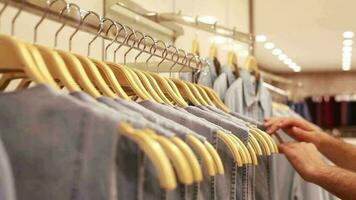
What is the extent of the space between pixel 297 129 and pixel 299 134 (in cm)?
1

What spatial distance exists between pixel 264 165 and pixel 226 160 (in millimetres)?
→ 184

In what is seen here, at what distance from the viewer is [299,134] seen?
4.07 feet

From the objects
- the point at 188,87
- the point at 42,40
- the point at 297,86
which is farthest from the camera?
the point at 297,86

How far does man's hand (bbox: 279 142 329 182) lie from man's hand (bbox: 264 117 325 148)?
0.10m

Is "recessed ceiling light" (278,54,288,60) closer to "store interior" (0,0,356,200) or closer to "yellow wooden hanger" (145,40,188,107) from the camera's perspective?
"store interior" (0,0,356,200)

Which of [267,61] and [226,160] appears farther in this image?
[267,61]

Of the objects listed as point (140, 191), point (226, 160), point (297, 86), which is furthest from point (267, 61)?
point (140, 191)

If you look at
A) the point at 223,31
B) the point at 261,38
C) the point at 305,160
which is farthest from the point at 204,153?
the point at 261,38

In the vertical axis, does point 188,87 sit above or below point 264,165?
above

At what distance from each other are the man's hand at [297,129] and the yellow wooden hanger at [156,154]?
691mm

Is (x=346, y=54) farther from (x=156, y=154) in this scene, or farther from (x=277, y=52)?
(x=156, y=154)

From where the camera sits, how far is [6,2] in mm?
688

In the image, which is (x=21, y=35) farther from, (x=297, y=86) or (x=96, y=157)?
(x=297, y=86)

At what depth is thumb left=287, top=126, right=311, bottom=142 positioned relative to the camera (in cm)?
123
